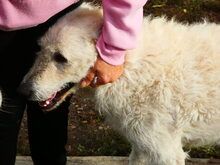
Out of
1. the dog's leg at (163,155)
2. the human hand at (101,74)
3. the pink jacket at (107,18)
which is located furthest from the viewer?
the dog's leg at (163,155)

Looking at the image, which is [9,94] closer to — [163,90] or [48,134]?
[48,134]

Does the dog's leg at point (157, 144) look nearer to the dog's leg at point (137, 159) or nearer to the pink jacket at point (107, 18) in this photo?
the dog's leg at point (137, 159)

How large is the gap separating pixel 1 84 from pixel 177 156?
1251 mm

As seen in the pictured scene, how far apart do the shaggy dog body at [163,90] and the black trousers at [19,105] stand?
8cm

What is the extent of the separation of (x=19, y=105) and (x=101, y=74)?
22.6 inches

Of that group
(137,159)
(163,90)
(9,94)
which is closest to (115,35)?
(163,90)

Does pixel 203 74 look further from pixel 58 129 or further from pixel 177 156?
pixel 58 129

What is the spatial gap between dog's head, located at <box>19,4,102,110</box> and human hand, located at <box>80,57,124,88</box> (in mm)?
33

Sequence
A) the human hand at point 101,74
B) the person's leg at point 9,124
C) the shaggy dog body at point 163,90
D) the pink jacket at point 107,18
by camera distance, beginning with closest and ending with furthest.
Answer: the pink jacket at point 107,18 < the human hand at point 101,74 < the person's leg at point 9,124 < the shaggy dog body at point 163,90

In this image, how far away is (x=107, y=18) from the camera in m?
2.33

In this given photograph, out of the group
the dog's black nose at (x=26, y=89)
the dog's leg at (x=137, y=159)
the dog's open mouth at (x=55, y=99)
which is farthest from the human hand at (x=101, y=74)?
the dog's leg at (x=137, y=159)

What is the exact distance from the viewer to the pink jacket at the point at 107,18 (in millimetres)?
2227

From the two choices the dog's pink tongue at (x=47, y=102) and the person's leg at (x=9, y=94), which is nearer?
the person's leg at (x=9, y=94)

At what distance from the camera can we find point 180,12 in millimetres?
5715
